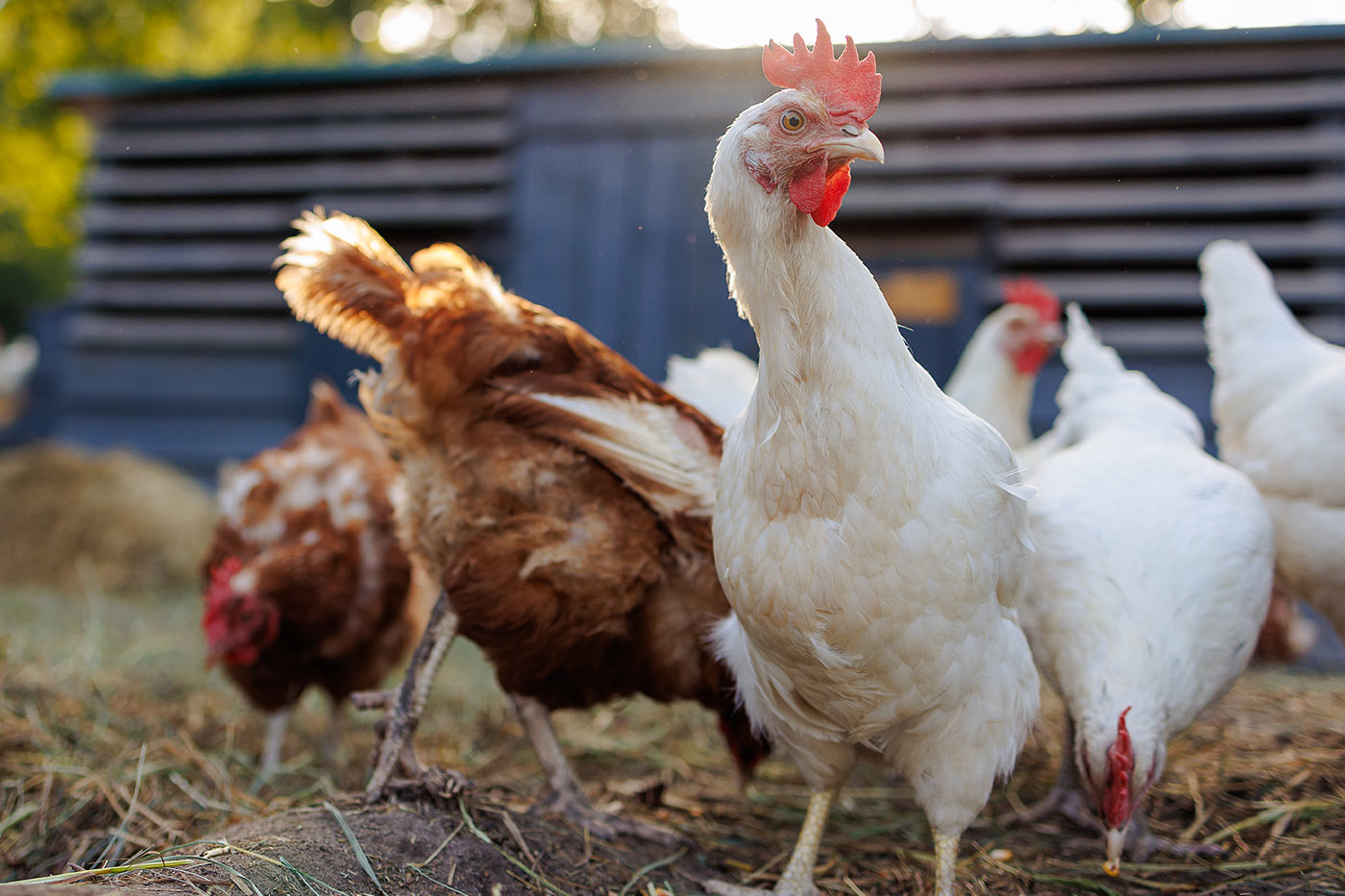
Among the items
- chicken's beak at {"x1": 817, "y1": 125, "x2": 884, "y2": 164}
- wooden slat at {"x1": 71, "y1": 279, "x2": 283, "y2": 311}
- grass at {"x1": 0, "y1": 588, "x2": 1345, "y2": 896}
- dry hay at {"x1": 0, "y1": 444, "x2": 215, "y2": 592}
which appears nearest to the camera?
chicken's beak at {"x1": 817, "y1": 125, "x2": 884, "y2": 164}

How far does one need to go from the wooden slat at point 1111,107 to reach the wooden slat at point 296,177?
9.20 feet

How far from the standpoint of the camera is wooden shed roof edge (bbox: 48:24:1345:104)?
198 inches

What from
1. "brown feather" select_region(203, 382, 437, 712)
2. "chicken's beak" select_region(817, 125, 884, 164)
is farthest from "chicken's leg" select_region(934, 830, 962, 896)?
"brown feather" select_region(203, 382, 437, 712)

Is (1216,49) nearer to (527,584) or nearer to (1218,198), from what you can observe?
(1218,198)

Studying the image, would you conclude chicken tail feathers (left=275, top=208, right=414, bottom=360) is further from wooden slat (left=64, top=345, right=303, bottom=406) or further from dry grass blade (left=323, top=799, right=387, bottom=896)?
wooden slat (left=64, top=345, right=303, bottom=406)

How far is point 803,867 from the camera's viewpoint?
89.4 inches

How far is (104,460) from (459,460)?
17.7 ft

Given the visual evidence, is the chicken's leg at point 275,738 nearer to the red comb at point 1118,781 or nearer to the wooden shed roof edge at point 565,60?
the red comb at point 1118,781

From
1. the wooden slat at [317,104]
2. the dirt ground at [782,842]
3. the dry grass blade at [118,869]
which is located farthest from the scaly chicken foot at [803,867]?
the wooden slat at [317,104]

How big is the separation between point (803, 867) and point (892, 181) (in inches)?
172

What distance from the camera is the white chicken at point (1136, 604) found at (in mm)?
2221

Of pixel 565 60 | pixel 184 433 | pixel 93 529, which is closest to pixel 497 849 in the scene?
pixel 565 60

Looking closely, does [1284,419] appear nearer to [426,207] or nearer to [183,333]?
[426,207]

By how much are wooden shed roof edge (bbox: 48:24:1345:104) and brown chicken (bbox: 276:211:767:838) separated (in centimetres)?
276
